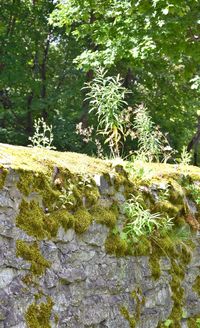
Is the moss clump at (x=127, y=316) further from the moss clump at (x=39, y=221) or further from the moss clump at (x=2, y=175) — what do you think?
the moss clump at (x=2, y=175)

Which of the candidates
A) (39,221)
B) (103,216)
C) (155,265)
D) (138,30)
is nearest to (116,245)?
(103,216)

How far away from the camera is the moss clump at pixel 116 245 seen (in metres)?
3.53

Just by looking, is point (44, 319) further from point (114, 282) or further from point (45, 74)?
point (45, 74)

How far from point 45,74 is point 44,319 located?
45.2 feet

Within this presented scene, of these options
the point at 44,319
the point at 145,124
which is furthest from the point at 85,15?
the point at 44,319

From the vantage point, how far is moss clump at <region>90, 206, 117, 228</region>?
3.53 meters

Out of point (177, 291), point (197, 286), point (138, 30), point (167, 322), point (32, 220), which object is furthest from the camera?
point (138, 30)

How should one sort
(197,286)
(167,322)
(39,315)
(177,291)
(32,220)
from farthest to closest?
(197,286) < (177,291) < (167,322) < (32,220) < (39,315)

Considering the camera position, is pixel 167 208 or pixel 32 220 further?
pixel 167 208

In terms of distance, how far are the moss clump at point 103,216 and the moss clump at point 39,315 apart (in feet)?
2.80

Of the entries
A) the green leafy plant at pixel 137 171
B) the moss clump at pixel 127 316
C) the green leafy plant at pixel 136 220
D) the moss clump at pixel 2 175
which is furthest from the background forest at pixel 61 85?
the moss clump at pixel 2 175

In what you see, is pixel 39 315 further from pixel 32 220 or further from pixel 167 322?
pixel 167 322

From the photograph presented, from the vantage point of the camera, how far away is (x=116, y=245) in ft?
11.7

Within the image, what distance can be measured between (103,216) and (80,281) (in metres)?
0.63
